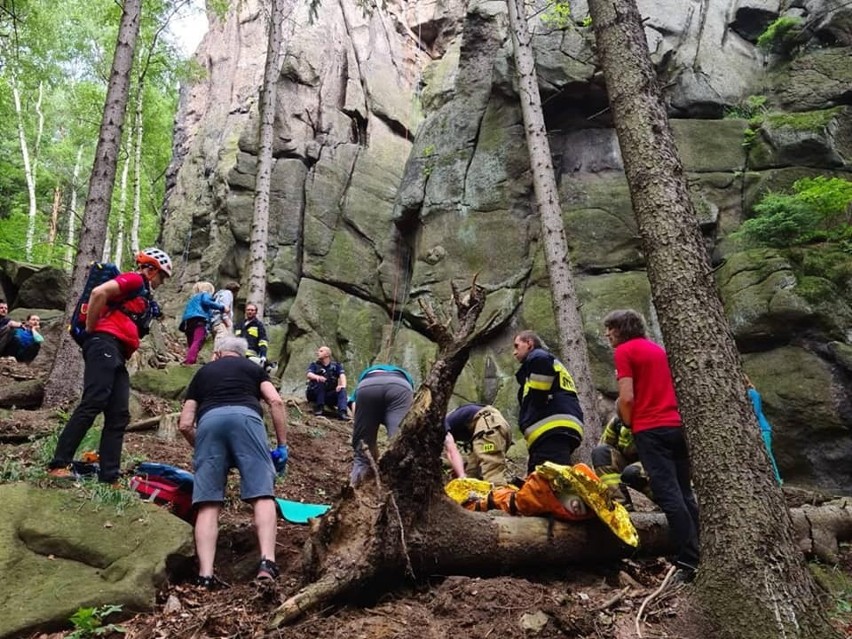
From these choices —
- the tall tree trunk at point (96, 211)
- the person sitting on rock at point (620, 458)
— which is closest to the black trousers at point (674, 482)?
the person sitting on rock at point (620, 458)

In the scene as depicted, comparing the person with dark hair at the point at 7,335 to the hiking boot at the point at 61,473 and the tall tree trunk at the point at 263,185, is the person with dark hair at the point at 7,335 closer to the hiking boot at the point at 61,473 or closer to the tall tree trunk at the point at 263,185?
the tall tree trunk at the point at 263,185

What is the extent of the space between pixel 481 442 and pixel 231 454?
115 inches

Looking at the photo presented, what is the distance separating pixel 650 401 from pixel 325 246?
15132mm

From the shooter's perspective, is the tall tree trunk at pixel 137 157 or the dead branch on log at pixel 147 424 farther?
the tall tree trunk at pixel 137 157

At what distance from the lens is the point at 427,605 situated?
3854 mm

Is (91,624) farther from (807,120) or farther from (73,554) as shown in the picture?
(807,120)

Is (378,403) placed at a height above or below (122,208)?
below

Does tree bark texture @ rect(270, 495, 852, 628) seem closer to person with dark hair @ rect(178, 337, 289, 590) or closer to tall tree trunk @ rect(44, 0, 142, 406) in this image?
person with dark hair @ rect(178, 337, 289, 590)

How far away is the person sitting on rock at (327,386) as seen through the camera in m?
12.6

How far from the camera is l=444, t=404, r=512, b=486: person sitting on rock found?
21.6 feet

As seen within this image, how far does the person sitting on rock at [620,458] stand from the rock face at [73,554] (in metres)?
4.16

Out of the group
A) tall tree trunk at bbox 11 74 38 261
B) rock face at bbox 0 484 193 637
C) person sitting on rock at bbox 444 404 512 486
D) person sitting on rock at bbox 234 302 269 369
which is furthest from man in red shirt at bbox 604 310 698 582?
tall tree trunk at bbox 11 74 38 261

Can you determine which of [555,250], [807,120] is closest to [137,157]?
[555,250]

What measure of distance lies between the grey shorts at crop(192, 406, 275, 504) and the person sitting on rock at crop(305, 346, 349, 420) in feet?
25.9
